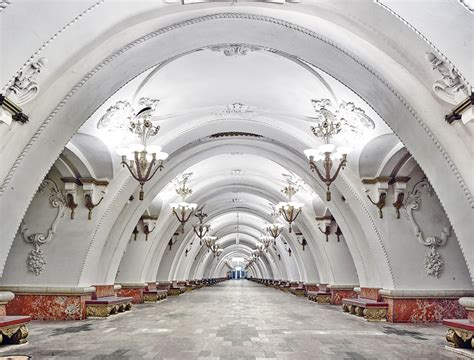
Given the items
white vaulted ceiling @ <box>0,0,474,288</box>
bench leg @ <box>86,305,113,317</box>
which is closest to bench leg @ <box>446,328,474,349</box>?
white vaulted ceiling @ <box>0,0,474,288</box>

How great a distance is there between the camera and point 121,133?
8859 mm

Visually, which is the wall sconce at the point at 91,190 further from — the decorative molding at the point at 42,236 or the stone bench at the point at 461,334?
the stone bench at the point at 461,334

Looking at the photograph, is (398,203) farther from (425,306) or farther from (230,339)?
(230,339)

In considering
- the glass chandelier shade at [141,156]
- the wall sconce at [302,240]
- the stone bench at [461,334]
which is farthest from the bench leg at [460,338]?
the wall sconce at [302,240]

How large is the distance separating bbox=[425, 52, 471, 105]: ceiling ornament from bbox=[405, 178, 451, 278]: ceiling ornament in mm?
4669

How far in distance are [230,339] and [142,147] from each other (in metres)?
3.81

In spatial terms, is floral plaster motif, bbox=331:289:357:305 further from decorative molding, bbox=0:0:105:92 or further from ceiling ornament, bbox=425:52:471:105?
decorative molding, bbox=0:0:105:92

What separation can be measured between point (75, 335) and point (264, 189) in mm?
11899

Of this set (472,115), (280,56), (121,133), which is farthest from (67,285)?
(472,115)

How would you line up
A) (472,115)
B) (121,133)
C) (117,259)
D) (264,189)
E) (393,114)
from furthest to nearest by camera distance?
(264,189) < (117,259) < (121,133) < (393,114) < (472,115)

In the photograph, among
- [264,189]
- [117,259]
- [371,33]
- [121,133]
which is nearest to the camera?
[371,33]

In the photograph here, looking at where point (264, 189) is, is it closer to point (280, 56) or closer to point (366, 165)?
point (366, 165)

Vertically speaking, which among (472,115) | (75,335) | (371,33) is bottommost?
(75,335)

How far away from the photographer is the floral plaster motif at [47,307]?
9148 millimetres
